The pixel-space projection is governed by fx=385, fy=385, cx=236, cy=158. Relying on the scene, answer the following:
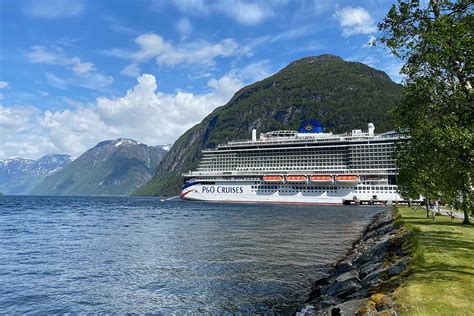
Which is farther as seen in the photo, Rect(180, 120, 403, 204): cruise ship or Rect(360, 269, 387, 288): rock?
Rect(180, 120, 403, 204): cruise ship

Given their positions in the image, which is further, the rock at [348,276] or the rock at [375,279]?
the rock at [348,276]

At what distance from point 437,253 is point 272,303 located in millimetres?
7621

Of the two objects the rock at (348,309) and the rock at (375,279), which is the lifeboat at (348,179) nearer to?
the rock at (375,279)

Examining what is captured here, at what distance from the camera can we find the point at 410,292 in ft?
36.6

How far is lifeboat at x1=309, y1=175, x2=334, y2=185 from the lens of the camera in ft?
361

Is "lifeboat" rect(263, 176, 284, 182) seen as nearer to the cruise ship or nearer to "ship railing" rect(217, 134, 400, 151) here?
the cruise ship

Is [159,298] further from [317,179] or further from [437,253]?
[317,179]

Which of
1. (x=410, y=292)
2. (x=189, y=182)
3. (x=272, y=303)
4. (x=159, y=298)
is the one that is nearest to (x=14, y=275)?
(x=159, y=298)

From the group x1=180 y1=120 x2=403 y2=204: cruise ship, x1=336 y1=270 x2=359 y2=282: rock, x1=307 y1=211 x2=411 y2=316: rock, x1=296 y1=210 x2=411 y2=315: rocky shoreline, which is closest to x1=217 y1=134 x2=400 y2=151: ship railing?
x1=180 y1=120 x2=403 y2=204: cruise ship

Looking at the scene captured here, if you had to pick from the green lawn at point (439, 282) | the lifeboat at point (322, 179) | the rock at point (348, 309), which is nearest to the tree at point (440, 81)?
the green lawn at point (439, 282)

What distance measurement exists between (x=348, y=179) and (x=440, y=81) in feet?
316

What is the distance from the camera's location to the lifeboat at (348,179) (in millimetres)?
108562

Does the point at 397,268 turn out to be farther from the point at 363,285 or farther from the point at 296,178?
the point at 296,178

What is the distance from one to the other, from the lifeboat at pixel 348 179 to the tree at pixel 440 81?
9345 cm
